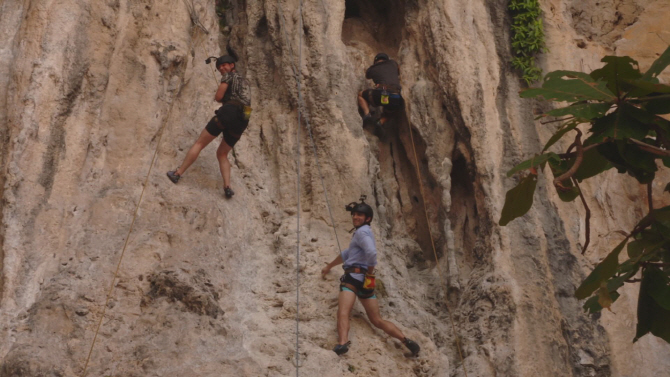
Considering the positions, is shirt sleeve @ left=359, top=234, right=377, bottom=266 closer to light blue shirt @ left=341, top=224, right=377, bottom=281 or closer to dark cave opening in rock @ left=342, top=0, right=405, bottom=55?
light blue shirt @ left=341, top=224, right=377, bottom=281

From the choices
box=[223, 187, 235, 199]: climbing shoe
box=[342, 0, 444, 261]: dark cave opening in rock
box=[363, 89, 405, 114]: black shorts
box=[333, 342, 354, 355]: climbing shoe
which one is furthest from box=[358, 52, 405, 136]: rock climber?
box=[333, 342, 354, 355]: climbing shoe

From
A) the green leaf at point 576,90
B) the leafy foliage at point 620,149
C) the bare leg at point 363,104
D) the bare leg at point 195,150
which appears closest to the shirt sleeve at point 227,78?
the bare leg at point 195,150

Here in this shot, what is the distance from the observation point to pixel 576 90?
3457 mm

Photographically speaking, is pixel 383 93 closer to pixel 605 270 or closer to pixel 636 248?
pixel 636 248

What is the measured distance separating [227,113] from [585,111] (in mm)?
4205

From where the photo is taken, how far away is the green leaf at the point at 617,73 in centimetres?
337

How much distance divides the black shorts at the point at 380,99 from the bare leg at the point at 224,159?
2109 mm

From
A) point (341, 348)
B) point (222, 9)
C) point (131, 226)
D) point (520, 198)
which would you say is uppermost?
point (222, 9)

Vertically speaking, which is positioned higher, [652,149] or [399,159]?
[652,149]

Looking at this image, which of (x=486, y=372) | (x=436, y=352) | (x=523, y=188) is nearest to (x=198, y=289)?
(x=436, y=352)

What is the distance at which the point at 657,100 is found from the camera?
343cm

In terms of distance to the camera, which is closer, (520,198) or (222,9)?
(520,198)

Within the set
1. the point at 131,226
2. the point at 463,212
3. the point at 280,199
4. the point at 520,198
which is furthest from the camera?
the point at 463,212

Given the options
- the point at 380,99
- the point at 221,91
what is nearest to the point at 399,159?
the point at 380,99
